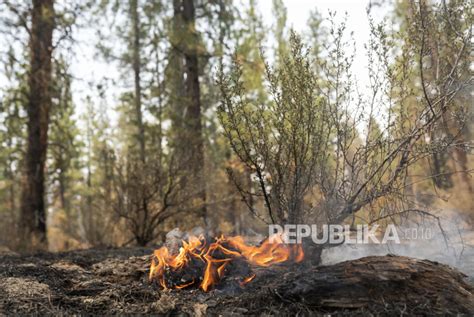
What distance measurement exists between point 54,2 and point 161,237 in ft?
19.1

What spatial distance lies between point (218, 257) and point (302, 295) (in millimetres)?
1318

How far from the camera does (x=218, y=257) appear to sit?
14.3 feet

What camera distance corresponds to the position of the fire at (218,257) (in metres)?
4.22

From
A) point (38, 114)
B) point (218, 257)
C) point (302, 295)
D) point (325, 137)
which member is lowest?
point (302, 295)

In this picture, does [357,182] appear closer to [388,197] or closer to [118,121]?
[388,197]

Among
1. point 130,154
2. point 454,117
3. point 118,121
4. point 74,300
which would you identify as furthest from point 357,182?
point 118,121

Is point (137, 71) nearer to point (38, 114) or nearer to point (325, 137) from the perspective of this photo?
point (38, 114)

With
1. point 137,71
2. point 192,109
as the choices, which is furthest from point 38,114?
point 137,71

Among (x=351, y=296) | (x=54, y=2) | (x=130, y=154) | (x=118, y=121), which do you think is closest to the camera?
(x=351, y=296)

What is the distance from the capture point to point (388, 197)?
13.9 ft

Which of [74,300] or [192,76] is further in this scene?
[192,76]

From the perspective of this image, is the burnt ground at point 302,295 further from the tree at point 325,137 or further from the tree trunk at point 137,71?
the tree trunk at point 137,71

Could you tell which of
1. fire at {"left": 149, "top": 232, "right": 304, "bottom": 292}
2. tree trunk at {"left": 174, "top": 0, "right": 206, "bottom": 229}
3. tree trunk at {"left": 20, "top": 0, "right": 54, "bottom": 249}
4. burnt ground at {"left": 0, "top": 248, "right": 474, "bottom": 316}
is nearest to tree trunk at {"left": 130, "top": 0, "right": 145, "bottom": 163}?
tree trunk at {"left": 174, "top": 0, "right": 206, "bottom": 229}

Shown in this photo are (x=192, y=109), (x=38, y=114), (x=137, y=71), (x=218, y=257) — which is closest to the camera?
(x=218, y=257)
